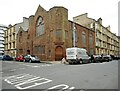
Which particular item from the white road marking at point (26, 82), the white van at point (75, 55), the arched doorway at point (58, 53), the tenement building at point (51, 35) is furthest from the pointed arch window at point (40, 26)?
the white road marking at point (26, 82)

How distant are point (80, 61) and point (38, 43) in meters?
17.2

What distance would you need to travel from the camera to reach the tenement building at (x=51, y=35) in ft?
126

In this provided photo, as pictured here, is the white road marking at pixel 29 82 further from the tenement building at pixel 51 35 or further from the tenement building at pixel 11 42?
the tenement building at pixel 11 42

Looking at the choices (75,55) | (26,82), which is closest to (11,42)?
(75,55)

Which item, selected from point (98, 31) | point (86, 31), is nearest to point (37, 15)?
point (86, 31)

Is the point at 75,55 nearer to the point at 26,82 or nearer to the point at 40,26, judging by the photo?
the point at 26,82

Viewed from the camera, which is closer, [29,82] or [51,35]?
[29,82]

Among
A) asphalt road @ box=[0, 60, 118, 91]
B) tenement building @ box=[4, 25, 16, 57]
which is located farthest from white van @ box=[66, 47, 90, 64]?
tenement building @ box=[4, 25, 16, 57]

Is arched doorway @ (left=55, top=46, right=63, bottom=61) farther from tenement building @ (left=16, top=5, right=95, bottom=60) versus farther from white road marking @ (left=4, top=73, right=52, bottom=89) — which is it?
white road marking @ (left=4, top=73, right=52, bottom=89)

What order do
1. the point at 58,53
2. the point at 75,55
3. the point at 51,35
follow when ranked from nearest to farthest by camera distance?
the point at 75,55 < the point at 58,53 < the point at 51,35

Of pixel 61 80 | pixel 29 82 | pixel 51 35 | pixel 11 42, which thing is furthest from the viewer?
pixel 11 42

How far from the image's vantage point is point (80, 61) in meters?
29.3

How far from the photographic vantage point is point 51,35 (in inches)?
1548

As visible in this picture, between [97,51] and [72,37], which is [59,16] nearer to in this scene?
[72,37]
